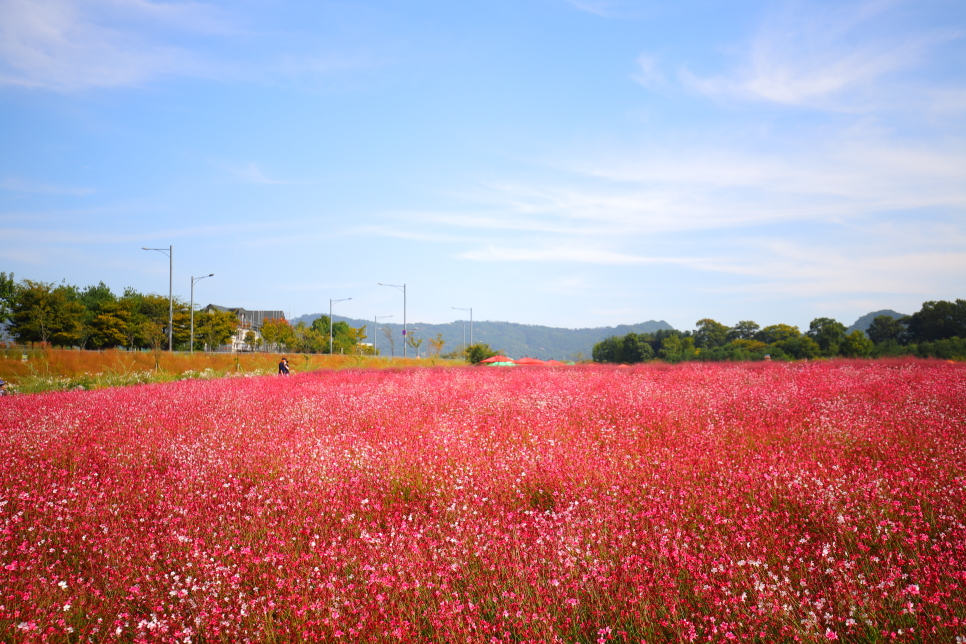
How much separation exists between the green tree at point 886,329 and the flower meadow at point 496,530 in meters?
31.8

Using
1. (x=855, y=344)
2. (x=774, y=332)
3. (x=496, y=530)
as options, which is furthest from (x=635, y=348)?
(x=496, y=530)

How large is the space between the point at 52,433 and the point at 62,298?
2476 inches

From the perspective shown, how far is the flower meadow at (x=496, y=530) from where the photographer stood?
109 inches

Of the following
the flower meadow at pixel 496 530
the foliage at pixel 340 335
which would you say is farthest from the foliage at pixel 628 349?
the flower meadow at pixel 496 530

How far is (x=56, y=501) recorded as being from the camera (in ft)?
15.4

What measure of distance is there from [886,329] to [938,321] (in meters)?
5.51

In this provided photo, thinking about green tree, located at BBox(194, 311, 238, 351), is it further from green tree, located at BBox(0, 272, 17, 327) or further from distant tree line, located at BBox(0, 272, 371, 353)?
green tree, located at BBox(0, 272, 17, 327)

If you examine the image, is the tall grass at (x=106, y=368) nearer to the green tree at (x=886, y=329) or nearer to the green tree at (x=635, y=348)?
the green tree at (x=635, y=348)

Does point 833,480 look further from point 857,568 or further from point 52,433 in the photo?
point 52,433

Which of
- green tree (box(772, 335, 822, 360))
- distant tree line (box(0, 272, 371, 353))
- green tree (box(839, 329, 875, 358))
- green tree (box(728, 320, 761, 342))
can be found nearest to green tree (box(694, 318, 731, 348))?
green tree (box(728, 320, 761, 342))

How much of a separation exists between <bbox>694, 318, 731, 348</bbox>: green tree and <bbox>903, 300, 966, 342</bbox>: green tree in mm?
33581

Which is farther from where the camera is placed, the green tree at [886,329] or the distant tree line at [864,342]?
the green tree at [886,329]

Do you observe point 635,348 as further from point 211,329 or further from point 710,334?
point 211,329

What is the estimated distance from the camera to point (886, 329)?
34.9 m
